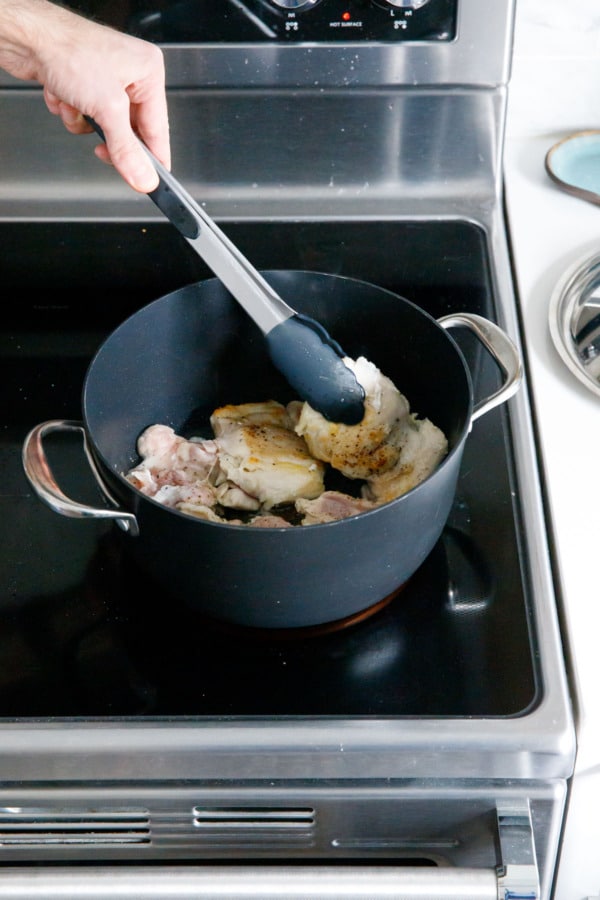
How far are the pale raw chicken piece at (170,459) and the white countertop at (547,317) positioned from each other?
29 centimetres

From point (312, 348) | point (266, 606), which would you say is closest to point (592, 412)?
point (312, 348)

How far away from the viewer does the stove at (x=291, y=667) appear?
0.63 m

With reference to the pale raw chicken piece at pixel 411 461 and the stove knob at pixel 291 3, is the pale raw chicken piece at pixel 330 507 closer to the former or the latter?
the pale raw chicken piece at pixel 411 461

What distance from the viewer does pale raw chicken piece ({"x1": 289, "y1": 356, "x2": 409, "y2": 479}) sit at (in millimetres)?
800

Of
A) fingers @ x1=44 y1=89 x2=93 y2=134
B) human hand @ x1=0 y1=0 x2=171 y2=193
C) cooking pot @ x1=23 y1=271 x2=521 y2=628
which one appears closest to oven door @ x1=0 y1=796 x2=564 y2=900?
cooking pot @ x1=23 y1=271 x2=521 y2=628

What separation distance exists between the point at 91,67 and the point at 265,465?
1.17ft

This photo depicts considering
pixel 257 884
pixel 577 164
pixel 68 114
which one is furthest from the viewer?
pixel 577 164

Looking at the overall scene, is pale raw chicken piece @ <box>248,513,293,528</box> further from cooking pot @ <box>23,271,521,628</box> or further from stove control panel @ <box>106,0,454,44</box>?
stove control panel @ <box>106,0,454,44</box>

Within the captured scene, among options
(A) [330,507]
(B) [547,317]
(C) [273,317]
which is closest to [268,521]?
(A) [330,507]

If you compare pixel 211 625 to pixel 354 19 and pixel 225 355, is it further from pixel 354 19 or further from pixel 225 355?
pixel 354 19

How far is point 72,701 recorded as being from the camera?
0.66 metres

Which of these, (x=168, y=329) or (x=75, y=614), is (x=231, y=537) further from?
(x=168, y=329)

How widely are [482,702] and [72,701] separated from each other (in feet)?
0.94

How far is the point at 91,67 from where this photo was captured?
759 mm
